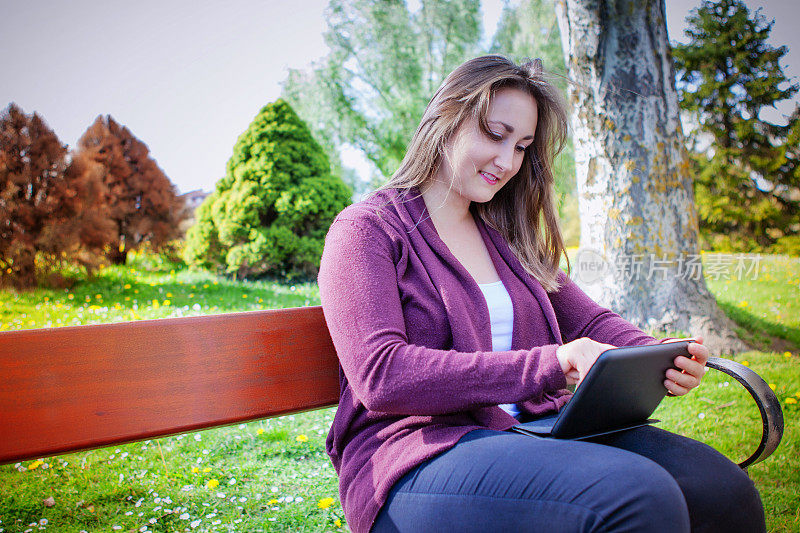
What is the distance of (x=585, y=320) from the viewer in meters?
1.91

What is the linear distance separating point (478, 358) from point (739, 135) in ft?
32.7

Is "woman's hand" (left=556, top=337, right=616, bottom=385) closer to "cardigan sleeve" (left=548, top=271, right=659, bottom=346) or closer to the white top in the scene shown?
the white top

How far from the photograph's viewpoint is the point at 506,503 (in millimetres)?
1093

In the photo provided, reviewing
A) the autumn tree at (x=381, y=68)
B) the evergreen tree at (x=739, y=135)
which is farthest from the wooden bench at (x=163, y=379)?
the autumn tree at (x=381, y=68)

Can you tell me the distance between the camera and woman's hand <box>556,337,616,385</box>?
1.21 m

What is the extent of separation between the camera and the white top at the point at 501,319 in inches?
63.3

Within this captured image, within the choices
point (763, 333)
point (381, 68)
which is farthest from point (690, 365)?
point (381, 68)

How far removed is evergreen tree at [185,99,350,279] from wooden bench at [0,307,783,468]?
661 centimetres

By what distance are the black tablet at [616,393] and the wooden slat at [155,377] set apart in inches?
26.4

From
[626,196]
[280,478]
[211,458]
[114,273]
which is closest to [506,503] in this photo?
[280,478]

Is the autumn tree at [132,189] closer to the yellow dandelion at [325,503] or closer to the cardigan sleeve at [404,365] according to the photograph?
the yellow dandelion at [325,503]

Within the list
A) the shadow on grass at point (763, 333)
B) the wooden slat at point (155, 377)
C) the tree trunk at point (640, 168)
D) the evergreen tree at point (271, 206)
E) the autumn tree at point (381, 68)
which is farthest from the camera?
the autumn tree at point (381, 68)

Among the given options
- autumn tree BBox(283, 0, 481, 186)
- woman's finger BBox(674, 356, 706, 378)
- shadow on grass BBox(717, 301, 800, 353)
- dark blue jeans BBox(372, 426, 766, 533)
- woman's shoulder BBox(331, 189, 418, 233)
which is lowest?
shadow on grass BBox(717, 301, 800, 353)

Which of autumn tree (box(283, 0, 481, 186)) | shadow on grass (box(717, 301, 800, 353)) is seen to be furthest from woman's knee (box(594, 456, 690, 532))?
autumn tree (box(283, 0, 481, 186))
